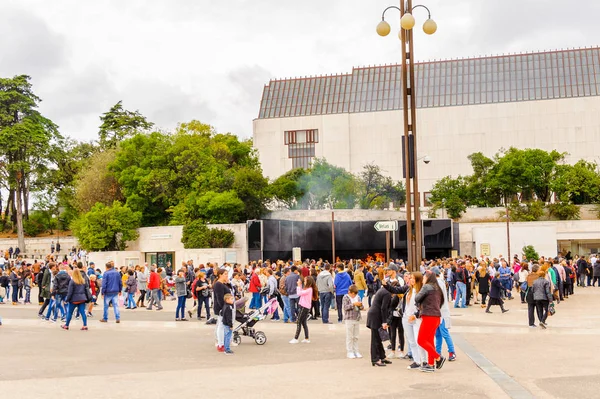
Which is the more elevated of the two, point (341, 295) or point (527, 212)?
point (527, 212)

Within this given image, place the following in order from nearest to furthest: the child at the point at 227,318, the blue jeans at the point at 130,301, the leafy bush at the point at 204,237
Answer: the child at the point at 227,318 → the blue jeans at the point at 130,301 → the leafy bush at the point at 204,237

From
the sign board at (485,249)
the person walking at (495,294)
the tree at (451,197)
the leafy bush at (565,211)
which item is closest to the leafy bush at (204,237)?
the sign board at (485,249)

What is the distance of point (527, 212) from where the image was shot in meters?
62.9

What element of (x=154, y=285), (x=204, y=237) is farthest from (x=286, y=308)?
(x=204, y=237)

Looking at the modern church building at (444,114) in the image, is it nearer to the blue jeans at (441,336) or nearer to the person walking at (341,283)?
the person walking at (341,283)

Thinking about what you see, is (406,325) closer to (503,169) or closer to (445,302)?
(445,302)

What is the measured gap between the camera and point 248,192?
5584cm

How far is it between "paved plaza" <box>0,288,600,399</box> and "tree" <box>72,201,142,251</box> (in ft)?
108

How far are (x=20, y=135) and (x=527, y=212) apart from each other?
44.8 m

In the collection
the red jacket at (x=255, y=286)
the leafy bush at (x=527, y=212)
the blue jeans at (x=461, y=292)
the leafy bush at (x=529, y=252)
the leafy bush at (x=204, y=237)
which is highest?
the leafy bush at (x=527, y=212)

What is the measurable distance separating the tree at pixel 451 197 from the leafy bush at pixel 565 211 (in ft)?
26.1

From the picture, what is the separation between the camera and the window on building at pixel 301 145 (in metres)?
88.8

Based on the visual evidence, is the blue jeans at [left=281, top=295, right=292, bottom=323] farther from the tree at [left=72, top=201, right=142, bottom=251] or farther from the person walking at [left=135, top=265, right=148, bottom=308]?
the tree at [left=72, top=201, right=142, bottom=251]

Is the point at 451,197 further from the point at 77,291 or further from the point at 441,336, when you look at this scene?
the point at 441,336
